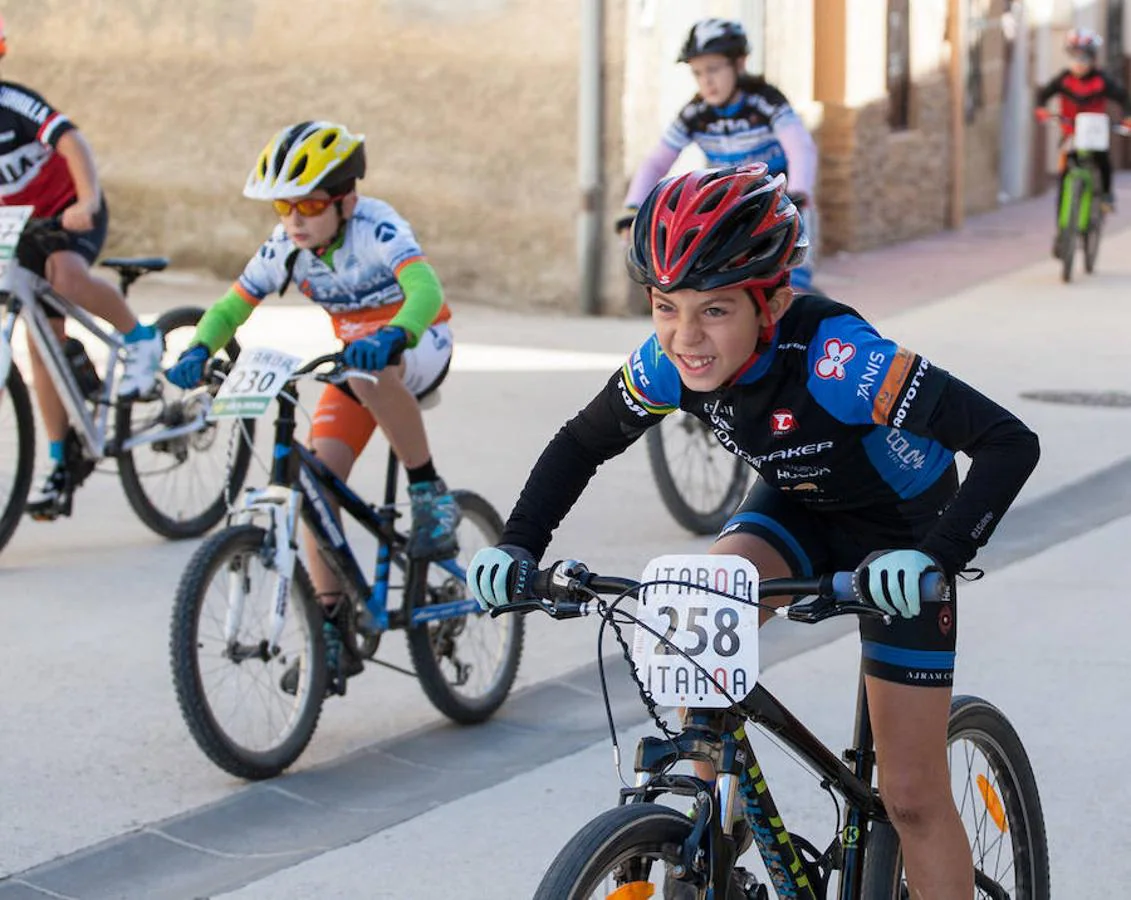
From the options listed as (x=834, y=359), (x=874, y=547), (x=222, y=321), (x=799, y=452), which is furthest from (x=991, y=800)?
(x=222, y=321)

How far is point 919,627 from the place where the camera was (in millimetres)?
3627

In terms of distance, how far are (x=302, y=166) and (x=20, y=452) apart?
7.75ft

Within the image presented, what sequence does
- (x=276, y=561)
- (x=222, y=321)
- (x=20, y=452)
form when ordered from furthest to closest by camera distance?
(x=20, y=452)
(x=222, y=321)
(x=276, y=561)

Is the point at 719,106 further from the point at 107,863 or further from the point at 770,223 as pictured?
the point at 770,223

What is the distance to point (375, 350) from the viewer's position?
17.5 feet

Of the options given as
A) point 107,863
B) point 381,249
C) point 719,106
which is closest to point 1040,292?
point 719,106

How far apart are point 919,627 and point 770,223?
2.51 ft

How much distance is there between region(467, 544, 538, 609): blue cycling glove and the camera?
3.42 metres

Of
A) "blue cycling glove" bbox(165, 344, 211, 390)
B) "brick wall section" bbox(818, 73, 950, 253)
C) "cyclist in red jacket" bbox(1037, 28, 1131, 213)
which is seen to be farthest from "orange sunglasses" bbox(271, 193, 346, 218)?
"brick wall section" bbox(818, 73, 950, 253)

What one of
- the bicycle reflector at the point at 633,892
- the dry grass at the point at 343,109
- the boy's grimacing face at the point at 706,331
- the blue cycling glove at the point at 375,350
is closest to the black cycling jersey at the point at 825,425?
the boy's grimacing face at the point at 706,331

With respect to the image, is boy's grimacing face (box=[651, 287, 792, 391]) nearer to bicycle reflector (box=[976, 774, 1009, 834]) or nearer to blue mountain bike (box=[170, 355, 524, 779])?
bicycle reflector (box=[976, 774, 1009, 834])

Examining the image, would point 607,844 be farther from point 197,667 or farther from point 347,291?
point 347,291

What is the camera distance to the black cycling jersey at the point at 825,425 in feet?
11.4

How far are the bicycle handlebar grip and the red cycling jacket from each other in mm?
13777
